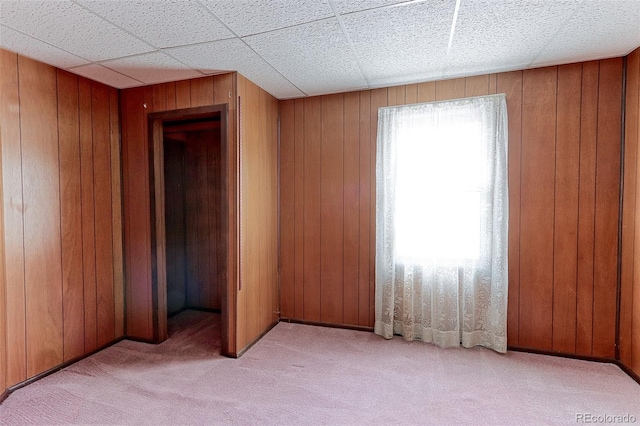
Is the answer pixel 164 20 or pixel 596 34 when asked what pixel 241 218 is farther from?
pixel 596 34

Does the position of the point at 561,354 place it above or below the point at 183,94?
below

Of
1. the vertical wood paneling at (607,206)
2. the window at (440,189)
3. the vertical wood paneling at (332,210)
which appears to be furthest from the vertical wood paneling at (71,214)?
the vertical wood paneling at (607,206)

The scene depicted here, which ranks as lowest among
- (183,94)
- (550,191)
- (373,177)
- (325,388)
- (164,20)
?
(325,388)

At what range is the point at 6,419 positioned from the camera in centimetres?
190

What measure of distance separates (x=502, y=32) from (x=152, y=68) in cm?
→ 258

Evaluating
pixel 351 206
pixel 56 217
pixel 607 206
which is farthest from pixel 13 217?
pixel 607 206

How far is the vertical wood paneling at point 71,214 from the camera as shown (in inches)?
99.6

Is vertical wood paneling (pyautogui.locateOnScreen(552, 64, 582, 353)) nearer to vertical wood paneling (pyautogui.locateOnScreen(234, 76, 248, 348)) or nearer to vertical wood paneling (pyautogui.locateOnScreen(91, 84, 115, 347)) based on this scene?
vertical wood paneling (pyautogui.locateOnScreen(234, 76, 248, 348))

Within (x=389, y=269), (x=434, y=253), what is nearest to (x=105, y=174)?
(x=389, y=269)

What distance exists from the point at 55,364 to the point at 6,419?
1.91ft

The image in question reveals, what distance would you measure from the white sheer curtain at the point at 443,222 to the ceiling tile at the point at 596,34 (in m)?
0.47

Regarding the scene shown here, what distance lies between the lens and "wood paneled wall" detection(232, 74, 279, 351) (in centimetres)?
275

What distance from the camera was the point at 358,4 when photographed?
1.72 metres

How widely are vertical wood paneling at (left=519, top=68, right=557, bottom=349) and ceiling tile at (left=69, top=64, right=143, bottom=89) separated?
135 inches
